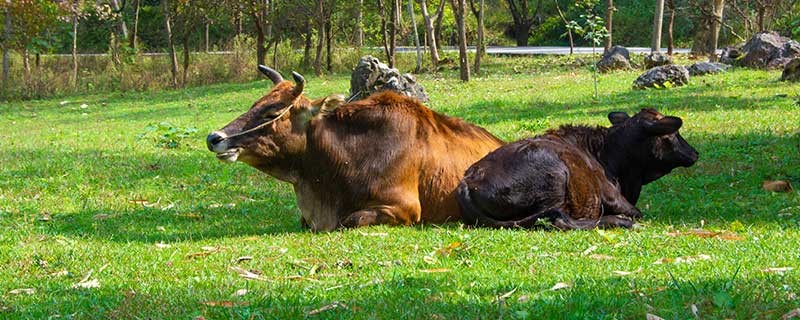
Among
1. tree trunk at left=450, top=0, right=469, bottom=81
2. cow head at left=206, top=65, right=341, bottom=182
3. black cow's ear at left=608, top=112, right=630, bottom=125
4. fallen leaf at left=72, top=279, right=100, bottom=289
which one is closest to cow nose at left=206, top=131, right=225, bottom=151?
cow head at left=206, top=65, right=341, bottom=182

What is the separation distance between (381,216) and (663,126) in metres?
2.87

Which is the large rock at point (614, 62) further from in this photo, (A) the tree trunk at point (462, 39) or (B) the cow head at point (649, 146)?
(B) the cow head at point (649, 146)

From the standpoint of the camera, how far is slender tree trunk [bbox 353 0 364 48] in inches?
1480

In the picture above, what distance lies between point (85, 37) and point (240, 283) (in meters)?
45.4

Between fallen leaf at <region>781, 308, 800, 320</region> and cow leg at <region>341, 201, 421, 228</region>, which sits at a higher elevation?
fallen leaf at <region>781, 308, 800, 320</region>

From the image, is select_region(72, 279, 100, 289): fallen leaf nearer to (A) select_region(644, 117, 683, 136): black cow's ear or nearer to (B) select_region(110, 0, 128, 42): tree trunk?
(A) select_region(644, 117, 683, 136): black cow's ear

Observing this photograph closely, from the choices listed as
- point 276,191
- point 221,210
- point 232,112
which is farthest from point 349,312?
point 232,112

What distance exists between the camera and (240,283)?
6.82m

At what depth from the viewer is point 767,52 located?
25.6 metres

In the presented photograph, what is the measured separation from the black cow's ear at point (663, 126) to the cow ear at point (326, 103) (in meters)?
3.00

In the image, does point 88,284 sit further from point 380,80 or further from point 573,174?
point 380,80

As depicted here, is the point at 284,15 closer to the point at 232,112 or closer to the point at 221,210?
the point at 232,112

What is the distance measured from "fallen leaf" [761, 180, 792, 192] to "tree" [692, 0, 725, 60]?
19.2 m

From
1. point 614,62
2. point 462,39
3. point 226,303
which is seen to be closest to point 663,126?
point 226,303
